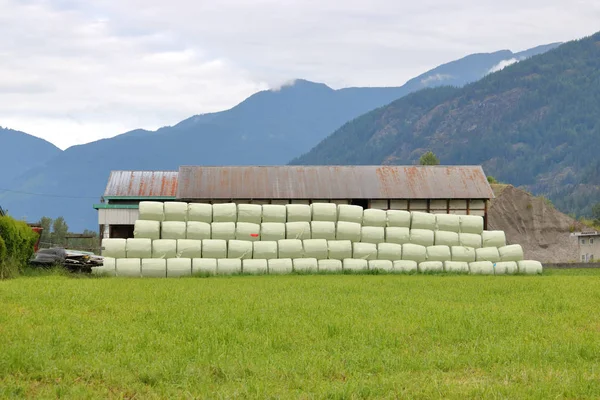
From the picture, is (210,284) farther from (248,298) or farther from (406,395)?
(406,395)

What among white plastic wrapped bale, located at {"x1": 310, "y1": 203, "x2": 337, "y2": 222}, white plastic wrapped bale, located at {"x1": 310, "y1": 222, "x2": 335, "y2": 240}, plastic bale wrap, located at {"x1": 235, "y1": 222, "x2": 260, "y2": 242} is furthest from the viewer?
white plastic wrapped bale, located at {"x1": 310, "y1": 203, "x2": 337, "y2": 222}

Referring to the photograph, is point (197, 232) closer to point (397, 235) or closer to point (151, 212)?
point (151, 212)

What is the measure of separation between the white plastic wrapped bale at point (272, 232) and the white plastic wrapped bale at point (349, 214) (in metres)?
2.46

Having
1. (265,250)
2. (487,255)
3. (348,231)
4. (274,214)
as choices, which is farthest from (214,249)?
(487,255)

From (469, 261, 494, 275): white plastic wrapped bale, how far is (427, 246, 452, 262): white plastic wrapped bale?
3.37ft

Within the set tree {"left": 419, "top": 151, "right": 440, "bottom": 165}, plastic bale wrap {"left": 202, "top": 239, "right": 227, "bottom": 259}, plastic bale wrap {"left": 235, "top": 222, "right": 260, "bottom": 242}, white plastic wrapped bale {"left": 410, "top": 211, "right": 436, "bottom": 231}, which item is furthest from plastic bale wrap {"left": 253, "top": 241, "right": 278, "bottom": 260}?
tree {"left": 419, "top": 151, "right": 440, "bottom": 165}

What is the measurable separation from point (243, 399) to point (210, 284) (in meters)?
13.0

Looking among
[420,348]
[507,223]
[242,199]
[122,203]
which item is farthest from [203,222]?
[507,223]

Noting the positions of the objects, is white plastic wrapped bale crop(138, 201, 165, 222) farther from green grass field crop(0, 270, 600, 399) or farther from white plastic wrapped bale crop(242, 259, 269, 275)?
green grass field crop(0, 270, 600, 399)

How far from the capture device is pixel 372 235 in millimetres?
28844

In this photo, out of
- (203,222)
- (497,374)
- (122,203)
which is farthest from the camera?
(122,203)

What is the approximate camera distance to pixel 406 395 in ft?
28.8

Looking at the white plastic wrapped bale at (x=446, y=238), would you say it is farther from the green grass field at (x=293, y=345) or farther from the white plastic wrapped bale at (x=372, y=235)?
the green grass field at (x=293, y=345)

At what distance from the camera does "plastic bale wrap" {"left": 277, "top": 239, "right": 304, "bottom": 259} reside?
2775 cm
